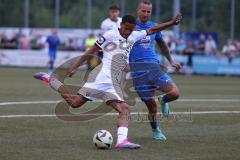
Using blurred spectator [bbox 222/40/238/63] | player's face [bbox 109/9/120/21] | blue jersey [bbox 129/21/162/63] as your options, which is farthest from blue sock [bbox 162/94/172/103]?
blurred spectator [bbox 222/40/238/63]

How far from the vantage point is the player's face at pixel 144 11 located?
452 inches

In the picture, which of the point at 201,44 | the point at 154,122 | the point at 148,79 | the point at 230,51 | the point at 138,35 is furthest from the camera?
the point at 201,44

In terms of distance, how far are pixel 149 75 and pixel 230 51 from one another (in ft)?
86.0

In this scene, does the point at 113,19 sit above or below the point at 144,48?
below

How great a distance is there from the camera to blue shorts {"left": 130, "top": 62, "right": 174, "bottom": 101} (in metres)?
11.8

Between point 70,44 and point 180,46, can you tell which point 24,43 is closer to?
point 70,44

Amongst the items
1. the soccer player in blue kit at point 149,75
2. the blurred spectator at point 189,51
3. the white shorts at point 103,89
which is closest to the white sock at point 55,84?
the white shorts at point 103,89

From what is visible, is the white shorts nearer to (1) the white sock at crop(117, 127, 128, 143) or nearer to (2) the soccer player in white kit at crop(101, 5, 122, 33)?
(1) the white sock at crop(117, 127, 128, 143)

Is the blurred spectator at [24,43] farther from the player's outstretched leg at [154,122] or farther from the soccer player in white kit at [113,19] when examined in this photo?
the player's outstretched leg at [154,122]

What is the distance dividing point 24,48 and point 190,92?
22.8 metres

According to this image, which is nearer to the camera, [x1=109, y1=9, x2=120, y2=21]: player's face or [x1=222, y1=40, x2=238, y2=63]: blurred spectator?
[x1=109, y1=9, x2=120, y2=21]: player's face

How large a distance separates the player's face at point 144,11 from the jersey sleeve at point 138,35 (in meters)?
0.54

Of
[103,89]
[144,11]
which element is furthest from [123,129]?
[144,11]

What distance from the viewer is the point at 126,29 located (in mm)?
10516
